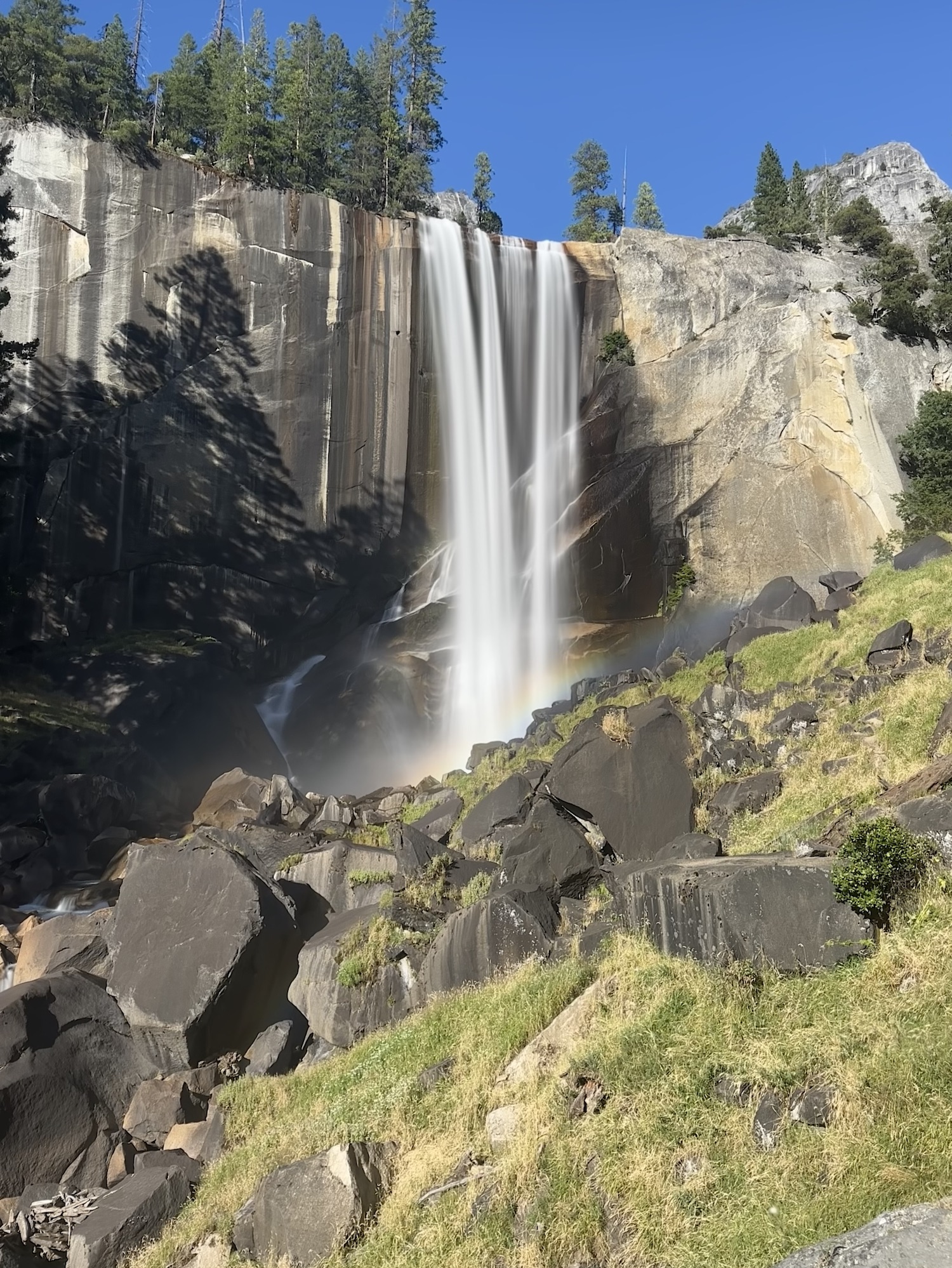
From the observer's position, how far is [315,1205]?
7887 mm

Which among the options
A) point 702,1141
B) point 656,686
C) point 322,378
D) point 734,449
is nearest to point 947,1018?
point 702,1141

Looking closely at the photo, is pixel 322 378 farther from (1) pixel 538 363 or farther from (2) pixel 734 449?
(2) pixel 734 449

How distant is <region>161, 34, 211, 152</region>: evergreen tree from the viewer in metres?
51.1

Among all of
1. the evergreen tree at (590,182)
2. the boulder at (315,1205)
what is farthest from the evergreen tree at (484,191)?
the boulder at (315,1205)

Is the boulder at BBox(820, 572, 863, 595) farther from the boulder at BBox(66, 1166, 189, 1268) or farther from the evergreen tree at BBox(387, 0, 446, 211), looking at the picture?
the evergreen tree at BBox(387, 0, 446, 211)

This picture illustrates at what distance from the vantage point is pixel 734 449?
34.6 meters

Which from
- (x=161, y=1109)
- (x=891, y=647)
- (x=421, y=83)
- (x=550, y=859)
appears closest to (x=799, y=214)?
(x=421, y=83)

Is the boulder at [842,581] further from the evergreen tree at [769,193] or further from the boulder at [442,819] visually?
the evergreen tree at [769,193]

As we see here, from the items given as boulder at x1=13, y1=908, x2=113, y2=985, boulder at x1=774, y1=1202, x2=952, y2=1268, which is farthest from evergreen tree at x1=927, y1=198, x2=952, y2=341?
boulder at x1=774, y1=1202, x2=952, y2=1268

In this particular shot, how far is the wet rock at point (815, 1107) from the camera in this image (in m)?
6.30

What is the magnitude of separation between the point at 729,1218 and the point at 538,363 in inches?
1426

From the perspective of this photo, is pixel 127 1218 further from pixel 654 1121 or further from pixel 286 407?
pixel 286 407

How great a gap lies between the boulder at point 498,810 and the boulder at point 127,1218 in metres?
7.49

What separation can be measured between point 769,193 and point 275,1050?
226 feet
